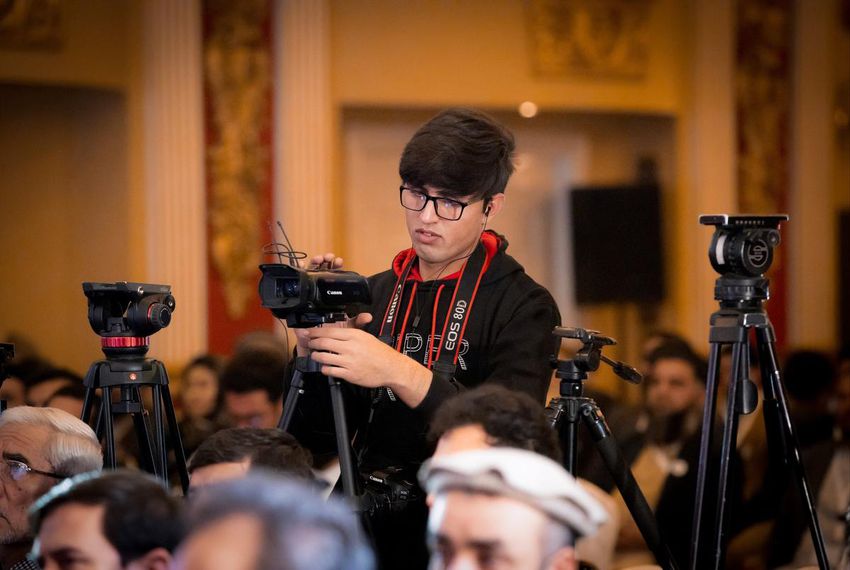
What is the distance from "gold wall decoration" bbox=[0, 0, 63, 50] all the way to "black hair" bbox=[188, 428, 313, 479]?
482cm

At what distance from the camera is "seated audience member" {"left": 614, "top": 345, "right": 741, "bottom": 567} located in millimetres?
4266

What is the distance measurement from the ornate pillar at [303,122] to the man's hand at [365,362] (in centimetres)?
496

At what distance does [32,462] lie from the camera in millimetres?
2734

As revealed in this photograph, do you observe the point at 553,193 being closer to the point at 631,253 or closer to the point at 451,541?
the point at 631,253

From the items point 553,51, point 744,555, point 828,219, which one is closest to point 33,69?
point 553,51

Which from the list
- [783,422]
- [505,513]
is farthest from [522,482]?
[783,422]

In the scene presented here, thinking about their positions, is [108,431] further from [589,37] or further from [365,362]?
[589,37]

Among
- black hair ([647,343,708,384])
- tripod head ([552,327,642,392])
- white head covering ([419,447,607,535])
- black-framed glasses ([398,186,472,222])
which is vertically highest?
black-framed glasses ([398,186,472,222])

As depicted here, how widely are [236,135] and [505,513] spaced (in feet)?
18.8

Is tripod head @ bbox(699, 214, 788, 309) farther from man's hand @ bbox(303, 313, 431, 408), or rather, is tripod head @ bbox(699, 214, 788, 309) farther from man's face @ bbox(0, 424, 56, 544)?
man's face @ bbox(0, 424, 56, 544)

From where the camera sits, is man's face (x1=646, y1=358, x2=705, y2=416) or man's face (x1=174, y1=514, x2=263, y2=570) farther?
man's face (x1=646, y1=358, x2=705, y2=416)

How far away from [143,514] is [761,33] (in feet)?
24.1

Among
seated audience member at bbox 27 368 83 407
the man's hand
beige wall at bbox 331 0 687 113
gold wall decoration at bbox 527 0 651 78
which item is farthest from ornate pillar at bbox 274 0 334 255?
the man's hand

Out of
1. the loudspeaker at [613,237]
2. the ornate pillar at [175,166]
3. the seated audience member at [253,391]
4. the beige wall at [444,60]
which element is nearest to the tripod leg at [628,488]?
the seated audience member at [253,391]
